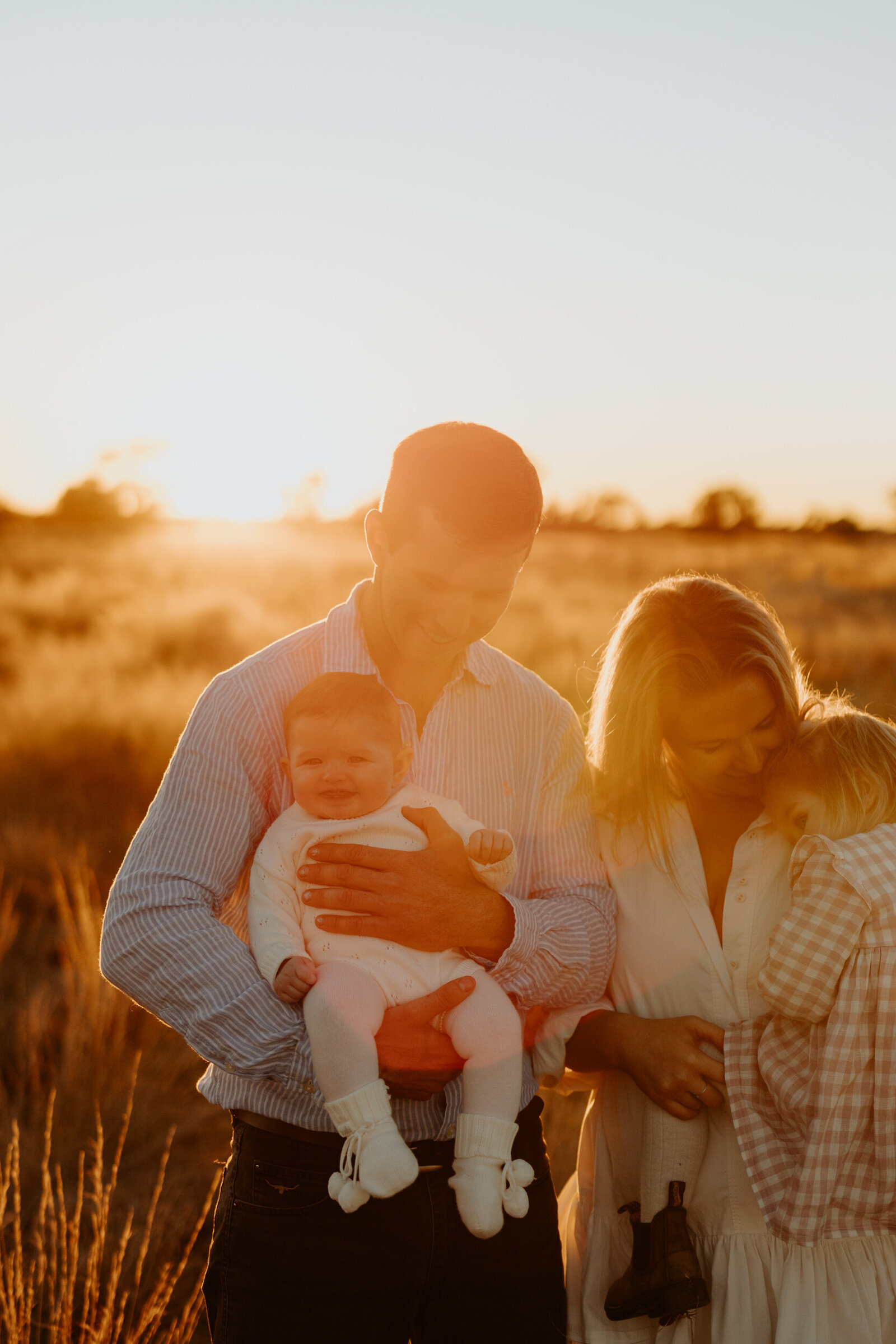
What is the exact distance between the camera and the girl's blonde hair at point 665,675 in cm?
256

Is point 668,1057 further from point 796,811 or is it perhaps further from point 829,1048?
point 796,811

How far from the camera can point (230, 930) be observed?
2.16 m

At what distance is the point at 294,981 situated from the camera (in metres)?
2.15

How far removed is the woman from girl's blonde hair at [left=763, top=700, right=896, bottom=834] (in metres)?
0.11

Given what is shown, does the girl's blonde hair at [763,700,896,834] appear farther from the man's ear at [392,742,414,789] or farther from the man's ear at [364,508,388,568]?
the man's ear at [364,508,388,568]

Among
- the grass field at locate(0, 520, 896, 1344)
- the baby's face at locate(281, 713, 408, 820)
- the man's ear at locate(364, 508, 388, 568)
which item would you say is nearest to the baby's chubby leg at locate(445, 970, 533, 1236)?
the baby's face at locate(281, 713, 408, 820)

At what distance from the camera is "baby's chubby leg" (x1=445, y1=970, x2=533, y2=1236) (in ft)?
6.87

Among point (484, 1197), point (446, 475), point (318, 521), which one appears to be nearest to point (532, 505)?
point (446, 475)

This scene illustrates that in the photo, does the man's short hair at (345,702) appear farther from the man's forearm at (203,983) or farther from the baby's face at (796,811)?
the baby's face at (796,811)

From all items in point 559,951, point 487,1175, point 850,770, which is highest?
point 850,770

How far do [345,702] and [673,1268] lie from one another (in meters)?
1.42

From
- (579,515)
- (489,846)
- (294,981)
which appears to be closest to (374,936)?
(294,981)

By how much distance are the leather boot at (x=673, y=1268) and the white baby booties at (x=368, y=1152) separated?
631 millimetres

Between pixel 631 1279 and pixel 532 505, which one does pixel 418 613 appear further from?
pixel 631 1279
